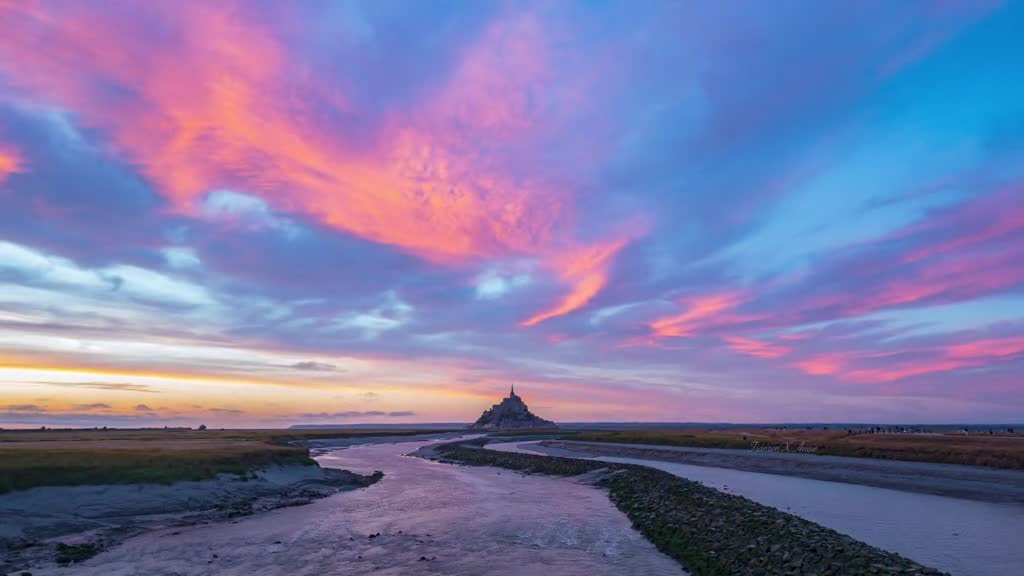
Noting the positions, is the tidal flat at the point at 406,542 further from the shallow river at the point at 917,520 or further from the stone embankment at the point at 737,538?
the shallow river at the point at 917,520

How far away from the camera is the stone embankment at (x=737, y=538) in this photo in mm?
18594

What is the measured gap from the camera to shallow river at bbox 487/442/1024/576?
69.1 feet

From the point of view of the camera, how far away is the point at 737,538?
79.7 ft

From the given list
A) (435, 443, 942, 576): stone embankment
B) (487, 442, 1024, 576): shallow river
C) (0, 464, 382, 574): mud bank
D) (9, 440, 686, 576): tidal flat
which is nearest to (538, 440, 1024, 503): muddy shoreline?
(487, 442, 1024, 576): shallow river

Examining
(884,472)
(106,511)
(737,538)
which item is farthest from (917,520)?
(106,511)

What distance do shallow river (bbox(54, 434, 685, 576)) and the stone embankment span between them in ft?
4.02

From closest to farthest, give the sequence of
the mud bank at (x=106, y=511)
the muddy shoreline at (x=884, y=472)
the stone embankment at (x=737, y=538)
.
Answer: the stone embankment at (x=737, y=538) < the mud bank at (x=106, y=511) < the muddy shoreline at (x=884, y=472)

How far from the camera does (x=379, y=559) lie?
2505 cm

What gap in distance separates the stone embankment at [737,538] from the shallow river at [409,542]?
4.02 ft

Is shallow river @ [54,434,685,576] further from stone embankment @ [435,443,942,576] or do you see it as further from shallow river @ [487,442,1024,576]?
shallow river @ [487,442,1024,576]

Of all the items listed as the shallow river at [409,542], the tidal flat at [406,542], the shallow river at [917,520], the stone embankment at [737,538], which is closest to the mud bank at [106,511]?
the tidal flat at [406,542]

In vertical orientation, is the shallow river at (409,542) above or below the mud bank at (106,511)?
below

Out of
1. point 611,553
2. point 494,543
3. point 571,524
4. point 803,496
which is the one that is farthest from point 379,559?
point 803,496

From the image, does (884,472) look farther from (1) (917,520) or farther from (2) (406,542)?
(2) (406,542)
